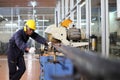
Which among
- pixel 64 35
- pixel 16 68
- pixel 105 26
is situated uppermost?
pixel 105 26

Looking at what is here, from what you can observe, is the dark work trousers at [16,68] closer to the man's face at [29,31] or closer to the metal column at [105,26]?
the man's face at [29,31]

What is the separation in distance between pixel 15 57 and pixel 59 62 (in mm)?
1109

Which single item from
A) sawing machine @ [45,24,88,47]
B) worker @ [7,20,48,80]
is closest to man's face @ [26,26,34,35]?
worker @ [7,20,48,80]

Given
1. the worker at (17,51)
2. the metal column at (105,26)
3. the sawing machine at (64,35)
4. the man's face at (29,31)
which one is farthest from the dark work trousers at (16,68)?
the metal column at (105,26)

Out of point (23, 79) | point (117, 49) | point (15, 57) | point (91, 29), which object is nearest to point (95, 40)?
point (91, 29)

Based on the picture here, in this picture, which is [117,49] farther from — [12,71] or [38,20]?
[38,20]

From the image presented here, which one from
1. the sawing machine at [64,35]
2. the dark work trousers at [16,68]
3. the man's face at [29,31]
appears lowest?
the dark work trousers at [16,68]

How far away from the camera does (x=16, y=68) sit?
5.53 metres

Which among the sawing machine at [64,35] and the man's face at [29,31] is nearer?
the sawing machine at [64,35]

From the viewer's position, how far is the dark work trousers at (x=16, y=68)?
211 inches

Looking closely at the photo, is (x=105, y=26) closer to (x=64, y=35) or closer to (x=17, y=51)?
(x=64, y=35)

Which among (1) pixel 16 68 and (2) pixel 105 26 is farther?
(1) pixel 16 68

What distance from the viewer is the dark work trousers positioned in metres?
5.37

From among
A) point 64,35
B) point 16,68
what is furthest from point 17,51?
point 64,35
